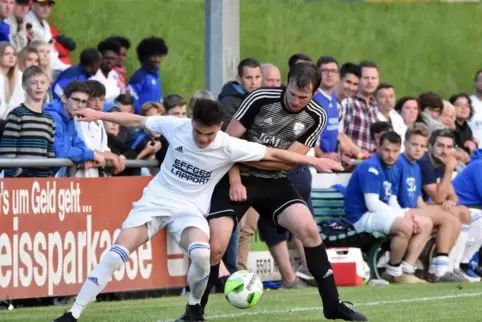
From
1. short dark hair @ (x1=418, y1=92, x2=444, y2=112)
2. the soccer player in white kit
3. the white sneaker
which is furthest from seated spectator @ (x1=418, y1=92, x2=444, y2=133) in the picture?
the soccer player in white kit

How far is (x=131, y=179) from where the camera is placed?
12828mm

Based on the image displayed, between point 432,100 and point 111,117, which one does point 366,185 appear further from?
point 111,117

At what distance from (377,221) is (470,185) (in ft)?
7.10

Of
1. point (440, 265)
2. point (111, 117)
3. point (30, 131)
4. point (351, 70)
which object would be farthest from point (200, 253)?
point (351, 70)

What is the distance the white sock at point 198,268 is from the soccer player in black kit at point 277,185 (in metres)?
0.26

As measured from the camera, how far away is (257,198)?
1012 centimetres

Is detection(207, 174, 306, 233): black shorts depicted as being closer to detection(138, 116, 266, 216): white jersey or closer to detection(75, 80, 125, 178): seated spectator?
detection(138, 116, 266, 216): white jersey

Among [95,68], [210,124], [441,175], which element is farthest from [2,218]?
[441,175]

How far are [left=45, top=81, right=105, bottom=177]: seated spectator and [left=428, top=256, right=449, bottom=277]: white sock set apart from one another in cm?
482

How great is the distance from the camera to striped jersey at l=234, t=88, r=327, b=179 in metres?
10.2

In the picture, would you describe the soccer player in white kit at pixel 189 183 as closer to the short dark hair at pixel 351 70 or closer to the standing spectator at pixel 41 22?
the short dark hair at pixel 351 70

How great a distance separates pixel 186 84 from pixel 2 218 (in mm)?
11257

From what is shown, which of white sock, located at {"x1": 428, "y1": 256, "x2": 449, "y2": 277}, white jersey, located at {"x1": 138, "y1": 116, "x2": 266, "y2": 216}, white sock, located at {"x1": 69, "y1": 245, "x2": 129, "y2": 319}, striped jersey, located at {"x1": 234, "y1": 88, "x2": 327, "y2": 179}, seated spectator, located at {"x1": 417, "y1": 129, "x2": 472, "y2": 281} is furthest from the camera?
seated spectator, located at {"x1": 417, "y1": 129, "x2": 472, "y2": 281}

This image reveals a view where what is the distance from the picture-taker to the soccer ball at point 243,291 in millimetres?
10234
